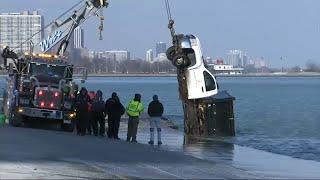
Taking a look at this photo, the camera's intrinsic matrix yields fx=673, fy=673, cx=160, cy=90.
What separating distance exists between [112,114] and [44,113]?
426 cm

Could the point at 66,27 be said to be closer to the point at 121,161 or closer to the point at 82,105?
the point at 82,105

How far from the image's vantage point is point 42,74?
26781 mm

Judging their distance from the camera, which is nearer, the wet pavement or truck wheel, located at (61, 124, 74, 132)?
the wet pavement

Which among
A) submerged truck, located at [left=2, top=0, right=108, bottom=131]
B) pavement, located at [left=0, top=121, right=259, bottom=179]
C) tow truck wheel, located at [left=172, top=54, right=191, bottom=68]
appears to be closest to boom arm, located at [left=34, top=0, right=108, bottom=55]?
submerged truck, located at [left=2, top=0, right=108, bottom=131]

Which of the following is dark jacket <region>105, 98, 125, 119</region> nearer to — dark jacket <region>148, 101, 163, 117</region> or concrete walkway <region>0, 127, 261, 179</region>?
dark jacket <region>148, 101, 163, 117</region>

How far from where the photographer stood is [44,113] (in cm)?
2578

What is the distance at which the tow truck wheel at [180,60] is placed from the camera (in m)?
26.8

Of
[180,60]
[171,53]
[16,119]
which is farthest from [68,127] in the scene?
[180,60]

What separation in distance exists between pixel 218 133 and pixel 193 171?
45.9 ft

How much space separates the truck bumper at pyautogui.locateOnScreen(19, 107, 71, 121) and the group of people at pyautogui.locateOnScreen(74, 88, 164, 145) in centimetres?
181

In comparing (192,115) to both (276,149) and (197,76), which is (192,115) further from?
(276,149)

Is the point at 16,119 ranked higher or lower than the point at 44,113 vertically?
lower

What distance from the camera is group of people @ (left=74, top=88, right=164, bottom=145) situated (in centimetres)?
2231

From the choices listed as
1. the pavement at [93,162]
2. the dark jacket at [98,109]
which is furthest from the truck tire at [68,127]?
the pavement at [93,162]
